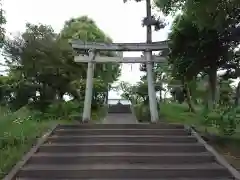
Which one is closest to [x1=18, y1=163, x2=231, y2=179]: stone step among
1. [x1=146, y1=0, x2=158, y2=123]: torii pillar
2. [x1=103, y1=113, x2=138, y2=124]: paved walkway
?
[x1=103, y1=113, x2=138, y2=124]: paved walkway

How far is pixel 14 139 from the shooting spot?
28.8 feet

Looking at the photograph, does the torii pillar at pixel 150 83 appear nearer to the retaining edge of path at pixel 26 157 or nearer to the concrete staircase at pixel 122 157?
the concrete staircase at pixel 122 157

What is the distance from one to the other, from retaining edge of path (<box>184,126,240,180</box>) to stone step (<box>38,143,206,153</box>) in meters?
0.20

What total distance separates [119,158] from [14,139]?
2549 millimetres

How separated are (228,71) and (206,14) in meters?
10.3

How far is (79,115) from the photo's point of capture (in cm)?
1628

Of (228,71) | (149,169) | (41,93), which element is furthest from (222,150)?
(41,93)

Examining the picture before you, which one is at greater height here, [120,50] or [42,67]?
[120,50]

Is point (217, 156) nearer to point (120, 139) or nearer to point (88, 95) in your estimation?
point (120, 139)

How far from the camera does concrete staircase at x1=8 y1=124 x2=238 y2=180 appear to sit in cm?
711

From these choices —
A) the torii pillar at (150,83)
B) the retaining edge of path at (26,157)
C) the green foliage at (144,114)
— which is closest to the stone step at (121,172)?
the retaining edge of path at (26,157)

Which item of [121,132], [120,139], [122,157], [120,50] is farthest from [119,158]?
[120,50]

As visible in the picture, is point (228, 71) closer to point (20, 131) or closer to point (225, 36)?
point (225, 36)

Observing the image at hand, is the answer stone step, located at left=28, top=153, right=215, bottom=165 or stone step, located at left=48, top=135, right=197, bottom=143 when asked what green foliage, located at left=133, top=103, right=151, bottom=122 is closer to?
stone step, located at left=48, top=135, right=197, bottom=143
